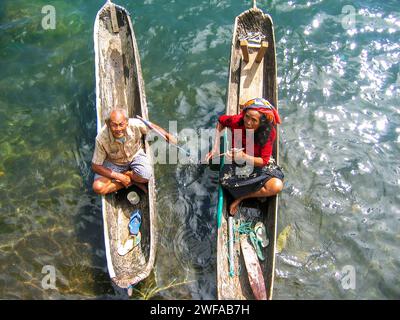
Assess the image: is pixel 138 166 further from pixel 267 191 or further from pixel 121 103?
pixel 267 191

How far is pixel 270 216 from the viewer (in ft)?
19.3

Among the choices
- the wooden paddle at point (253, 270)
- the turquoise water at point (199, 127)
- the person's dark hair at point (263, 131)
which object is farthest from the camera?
the turquoise water at point (199, 127)

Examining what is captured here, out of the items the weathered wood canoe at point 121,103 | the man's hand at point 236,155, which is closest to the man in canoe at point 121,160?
the weathered wood canoe at point 121,103

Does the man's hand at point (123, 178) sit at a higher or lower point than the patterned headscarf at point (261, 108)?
lower

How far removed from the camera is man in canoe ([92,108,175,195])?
5715mm

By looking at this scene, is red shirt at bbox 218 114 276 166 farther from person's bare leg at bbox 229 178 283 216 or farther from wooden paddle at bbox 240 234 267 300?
wooden paddle at bbox 240 234 267 300

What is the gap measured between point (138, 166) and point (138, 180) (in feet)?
0.74

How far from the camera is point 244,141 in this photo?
5773mm

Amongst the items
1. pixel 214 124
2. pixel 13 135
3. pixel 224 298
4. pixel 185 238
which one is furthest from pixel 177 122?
pixel 224 298

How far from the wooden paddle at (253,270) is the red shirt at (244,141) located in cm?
114

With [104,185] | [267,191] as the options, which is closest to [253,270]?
[267,191]

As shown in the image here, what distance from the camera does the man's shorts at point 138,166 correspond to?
19.4 ft

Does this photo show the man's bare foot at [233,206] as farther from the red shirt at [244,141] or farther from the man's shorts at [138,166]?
the man's shorts at [138,166]

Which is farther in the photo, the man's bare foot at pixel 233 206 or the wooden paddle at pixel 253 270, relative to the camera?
the man's bare foot at pixel 233 206
